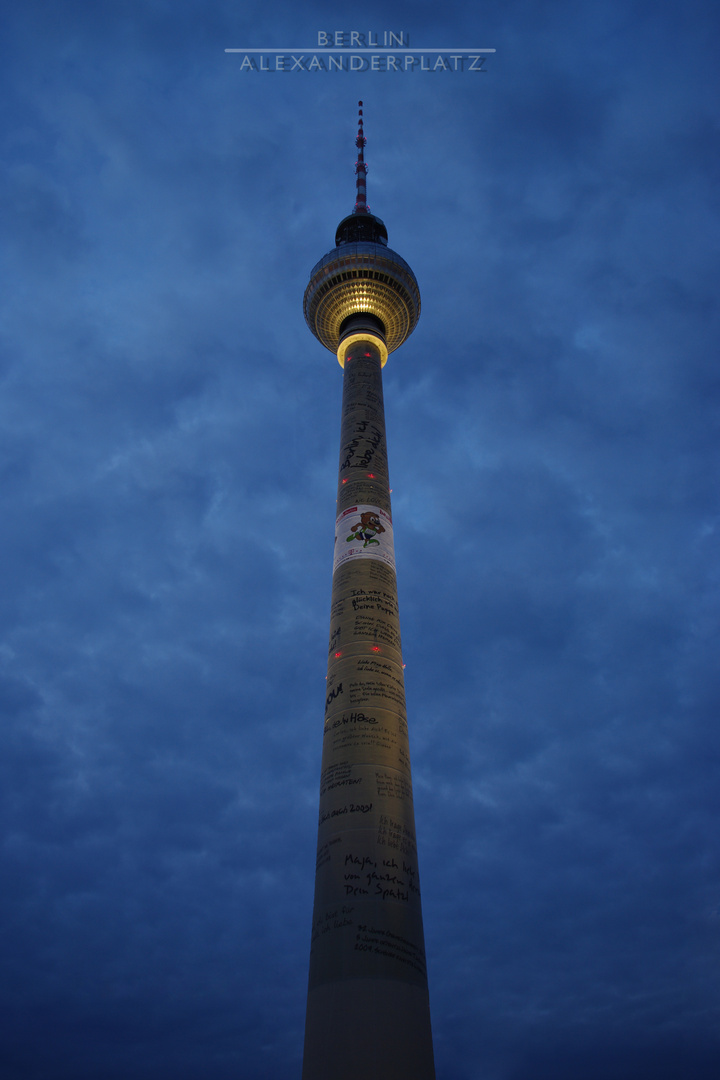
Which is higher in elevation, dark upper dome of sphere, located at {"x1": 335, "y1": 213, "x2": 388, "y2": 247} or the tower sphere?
dark upper dome of sphere, located at {"x1": 335, "y1": 213, "x2": 388, "y2": 247}

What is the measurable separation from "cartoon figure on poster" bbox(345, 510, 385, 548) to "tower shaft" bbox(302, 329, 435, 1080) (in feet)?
0.23

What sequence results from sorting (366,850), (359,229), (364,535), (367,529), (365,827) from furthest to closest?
(359,229)
(367,529)
(364,535)
(365,827)
(366,850)

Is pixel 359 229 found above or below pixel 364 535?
above

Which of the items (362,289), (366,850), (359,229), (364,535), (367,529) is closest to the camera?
(366,850)

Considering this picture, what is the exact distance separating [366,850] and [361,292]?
46.4m

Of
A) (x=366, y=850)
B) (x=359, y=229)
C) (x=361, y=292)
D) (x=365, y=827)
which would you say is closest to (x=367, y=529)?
(x=365, y=827)

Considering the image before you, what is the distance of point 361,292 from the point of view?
63.2 meters

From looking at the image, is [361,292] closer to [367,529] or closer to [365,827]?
[367,529]

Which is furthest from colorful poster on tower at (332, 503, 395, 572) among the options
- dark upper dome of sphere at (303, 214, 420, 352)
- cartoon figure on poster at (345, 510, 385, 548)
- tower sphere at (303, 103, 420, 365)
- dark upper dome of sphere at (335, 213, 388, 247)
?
dark upper dome of sphere at (335, 213, 388, 247)

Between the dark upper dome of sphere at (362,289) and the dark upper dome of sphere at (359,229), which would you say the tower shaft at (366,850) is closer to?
the dark upper dome of sphere at (362,289)

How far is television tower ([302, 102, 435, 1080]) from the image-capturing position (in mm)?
28562

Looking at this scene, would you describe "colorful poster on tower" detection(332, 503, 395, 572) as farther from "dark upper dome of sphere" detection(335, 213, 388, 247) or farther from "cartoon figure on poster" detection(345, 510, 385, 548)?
"dark upper dome of sphere" detection(335, 213, 388, 247)

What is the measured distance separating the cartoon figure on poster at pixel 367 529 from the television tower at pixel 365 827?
0.07 metres

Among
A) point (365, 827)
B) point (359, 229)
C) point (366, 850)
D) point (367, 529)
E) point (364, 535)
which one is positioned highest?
point (359, 229)
